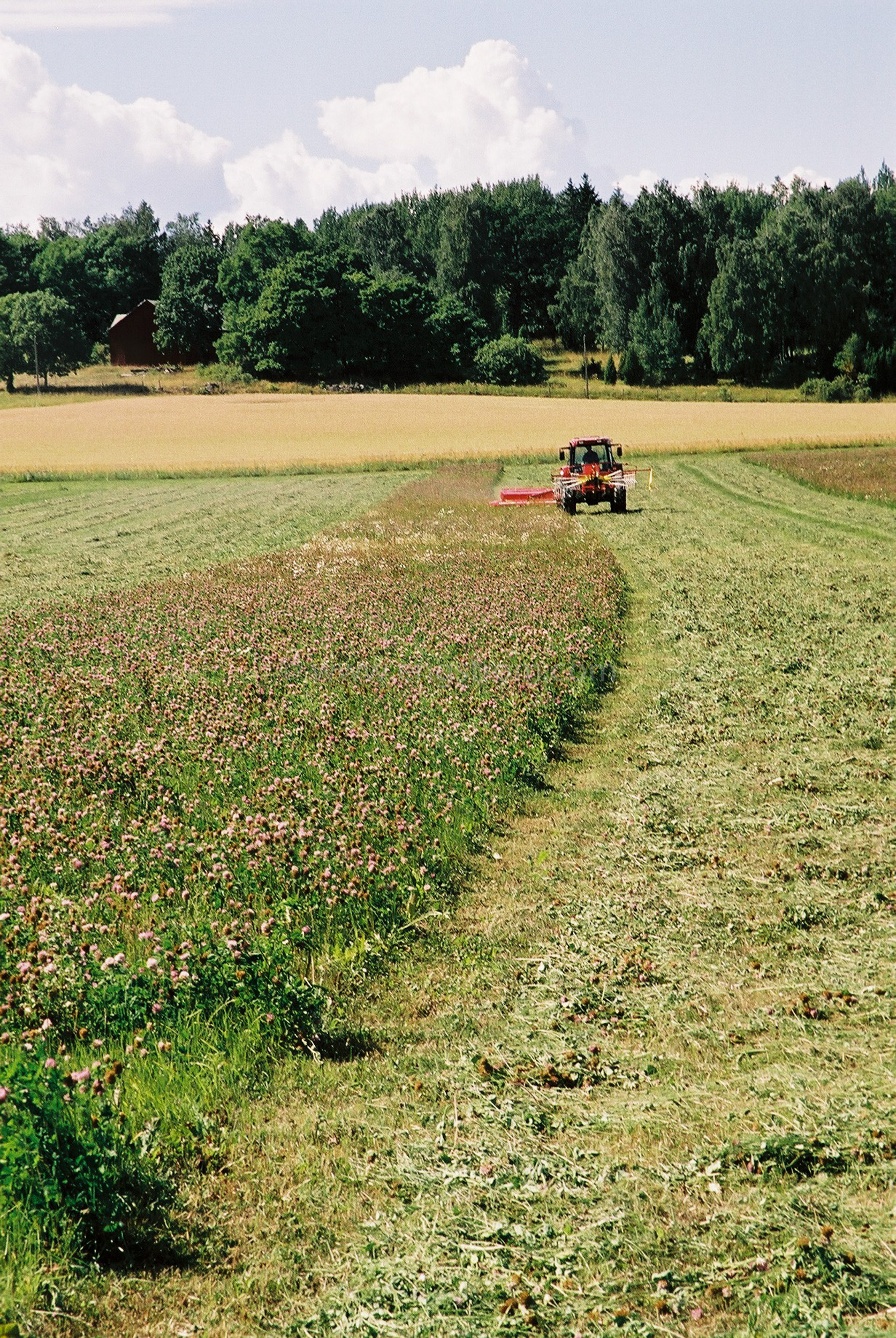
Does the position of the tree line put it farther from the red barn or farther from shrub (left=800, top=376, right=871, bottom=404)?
the red barn

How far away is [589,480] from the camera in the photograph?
1346 inches

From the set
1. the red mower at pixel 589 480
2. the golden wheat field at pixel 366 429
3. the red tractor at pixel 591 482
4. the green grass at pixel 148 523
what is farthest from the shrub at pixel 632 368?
the red tractor at pixel 591 482

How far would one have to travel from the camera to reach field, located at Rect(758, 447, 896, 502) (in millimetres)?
37562

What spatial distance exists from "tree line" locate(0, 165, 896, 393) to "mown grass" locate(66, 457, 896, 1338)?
90206mm

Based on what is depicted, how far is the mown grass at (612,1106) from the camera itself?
4.30m

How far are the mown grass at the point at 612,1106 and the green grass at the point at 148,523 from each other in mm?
15423

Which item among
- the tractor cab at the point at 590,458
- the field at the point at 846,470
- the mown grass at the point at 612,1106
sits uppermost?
the tractor cab at the point at 590,458

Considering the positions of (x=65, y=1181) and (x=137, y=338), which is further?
(x=137, y=338)

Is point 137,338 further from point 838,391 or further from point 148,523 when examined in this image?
point 148,523

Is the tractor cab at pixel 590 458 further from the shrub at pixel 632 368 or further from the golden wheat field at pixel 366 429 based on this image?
the shrub at pixel 632 368

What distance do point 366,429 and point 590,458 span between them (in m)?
39.3

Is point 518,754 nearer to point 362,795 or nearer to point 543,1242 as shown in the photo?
Result: point 362,795

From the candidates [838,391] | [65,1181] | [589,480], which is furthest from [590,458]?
[838,391]

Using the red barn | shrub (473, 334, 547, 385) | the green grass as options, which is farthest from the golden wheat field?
the red barn
